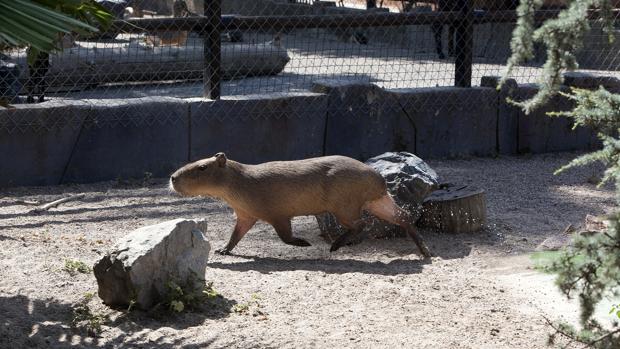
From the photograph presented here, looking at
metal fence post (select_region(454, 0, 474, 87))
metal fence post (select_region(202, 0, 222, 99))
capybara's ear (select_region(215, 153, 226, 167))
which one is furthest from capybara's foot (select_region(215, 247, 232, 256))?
metal fence post (select_region(454, 0, 474, 87))

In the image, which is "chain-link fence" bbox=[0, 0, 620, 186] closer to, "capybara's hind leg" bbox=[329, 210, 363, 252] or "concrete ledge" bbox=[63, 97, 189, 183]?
"concrete ledge" bbox=[63, 97, 189, 183]

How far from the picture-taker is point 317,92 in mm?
8305

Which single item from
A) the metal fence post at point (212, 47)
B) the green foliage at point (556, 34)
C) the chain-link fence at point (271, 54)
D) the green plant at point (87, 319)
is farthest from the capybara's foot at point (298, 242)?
the green foliage at point (556, 34)

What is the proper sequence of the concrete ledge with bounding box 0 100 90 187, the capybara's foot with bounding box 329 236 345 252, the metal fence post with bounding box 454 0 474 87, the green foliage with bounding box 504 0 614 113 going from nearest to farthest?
1. the green foliage with bounding box 504 0 614 113
2. the capybara's foot with bounding box 329 236 345 252
3. the concrete ledge with bounding box 0 100 90 187
4. the metal fence post with bounding box 454 0 474 87

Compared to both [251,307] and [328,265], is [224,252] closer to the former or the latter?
[328,265]

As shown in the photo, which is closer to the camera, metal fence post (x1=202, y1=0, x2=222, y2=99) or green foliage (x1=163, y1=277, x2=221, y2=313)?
green foliage (x1=163, y1=277, x2=221, y2=313)

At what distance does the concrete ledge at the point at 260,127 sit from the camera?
7793 millimetres

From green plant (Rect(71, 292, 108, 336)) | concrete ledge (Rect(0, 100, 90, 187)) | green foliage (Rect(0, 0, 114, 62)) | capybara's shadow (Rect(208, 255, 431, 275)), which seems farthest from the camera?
concrete ledge (Rect(0, 100, 90, 187))

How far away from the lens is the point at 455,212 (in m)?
6.24

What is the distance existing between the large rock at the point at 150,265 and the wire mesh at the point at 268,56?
1757mm

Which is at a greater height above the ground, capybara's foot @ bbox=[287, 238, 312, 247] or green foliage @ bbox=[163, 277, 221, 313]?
capybara's foot @ bbox=[287, 238, 312, 247]

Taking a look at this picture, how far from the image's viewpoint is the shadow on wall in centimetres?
411

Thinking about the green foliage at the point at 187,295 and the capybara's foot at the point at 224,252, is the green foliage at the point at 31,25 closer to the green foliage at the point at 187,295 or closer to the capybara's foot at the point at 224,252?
the green foliage at the point at 187,295

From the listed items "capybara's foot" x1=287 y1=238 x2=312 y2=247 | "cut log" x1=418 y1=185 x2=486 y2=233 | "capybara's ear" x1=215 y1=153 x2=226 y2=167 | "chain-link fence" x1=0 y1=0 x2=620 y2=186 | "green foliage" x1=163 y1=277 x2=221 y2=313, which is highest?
"chain-link fence" x1=0 y1=0 x2=620 y2=186
